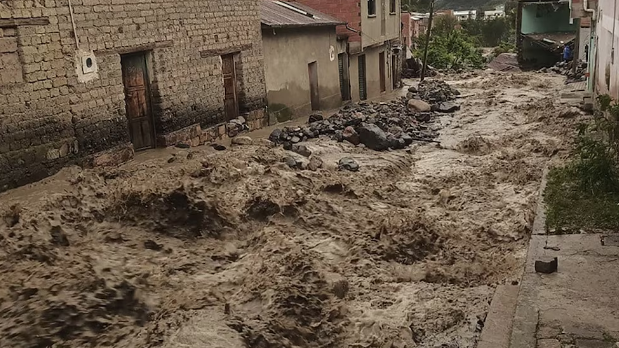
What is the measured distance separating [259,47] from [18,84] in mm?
7561

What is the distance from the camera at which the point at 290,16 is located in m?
18.6

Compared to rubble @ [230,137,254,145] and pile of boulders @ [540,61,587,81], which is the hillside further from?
rubble @ [230,137,254,145]

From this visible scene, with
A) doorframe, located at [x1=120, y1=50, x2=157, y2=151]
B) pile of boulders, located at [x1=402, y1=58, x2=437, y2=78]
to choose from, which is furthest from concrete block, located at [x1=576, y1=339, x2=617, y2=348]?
pile of boulders, located at [x1=402, y1=58, x2=437, y2=78]

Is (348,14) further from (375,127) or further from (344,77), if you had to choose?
(375,127)

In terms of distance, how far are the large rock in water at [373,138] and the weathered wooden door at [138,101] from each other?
4.58 metres

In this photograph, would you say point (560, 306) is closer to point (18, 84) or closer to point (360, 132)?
point (18, 84)

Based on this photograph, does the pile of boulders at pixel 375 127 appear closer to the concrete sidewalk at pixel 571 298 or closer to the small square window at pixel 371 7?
the small square window at pixel 371 7

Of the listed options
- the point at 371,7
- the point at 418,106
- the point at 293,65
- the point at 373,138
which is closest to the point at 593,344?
the point at 373,138

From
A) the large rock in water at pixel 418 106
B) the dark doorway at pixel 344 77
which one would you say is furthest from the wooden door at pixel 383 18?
the large rock in water at pixel 418 106

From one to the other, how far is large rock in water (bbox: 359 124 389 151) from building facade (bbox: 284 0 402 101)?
791cm

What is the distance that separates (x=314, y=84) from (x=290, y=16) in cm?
218

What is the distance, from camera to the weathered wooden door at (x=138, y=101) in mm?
12086

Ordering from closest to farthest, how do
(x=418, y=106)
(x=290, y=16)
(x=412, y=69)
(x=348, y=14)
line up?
(x=290, y=16) → (x=418, y=106) → (x=348, y=14) → (x=412, y=69)

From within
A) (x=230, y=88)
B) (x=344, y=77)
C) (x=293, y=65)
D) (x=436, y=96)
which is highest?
(x=293, y=65)
